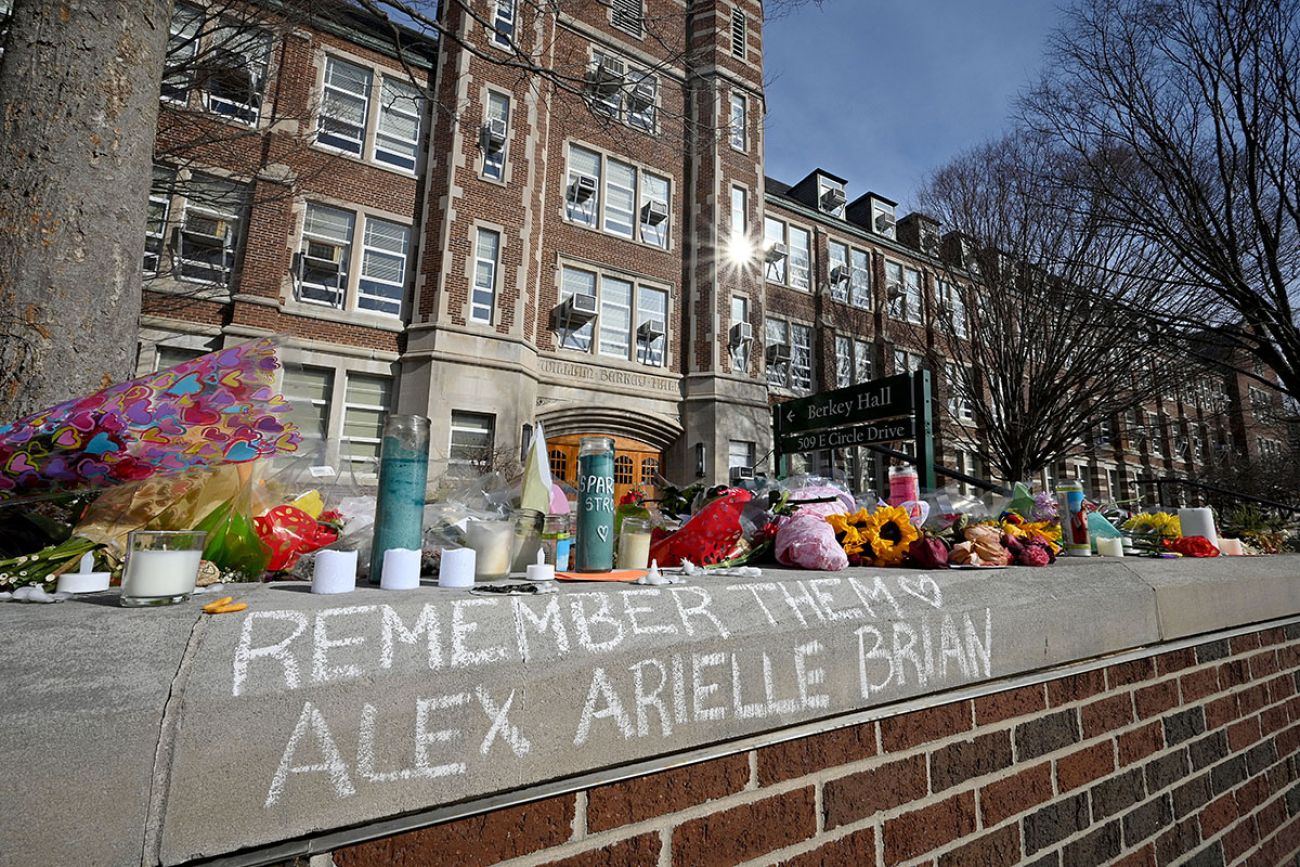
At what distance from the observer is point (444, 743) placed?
0.79 meters

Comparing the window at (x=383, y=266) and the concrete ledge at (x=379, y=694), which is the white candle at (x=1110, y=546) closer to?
the concrete ledge at (x=379, y=694)

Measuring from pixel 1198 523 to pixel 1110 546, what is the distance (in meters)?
0.93

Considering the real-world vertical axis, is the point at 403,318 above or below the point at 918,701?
above

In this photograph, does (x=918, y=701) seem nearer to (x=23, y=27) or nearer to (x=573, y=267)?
(x=23, y=27)

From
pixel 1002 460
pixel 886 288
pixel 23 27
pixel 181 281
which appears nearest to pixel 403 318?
pixel 181 281

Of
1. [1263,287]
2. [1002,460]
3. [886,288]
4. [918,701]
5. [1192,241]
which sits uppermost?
[886,288]

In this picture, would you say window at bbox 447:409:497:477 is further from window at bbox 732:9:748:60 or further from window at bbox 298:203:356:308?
window at bbox 732:9:748:60

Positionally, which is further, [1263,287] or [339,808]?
[1263,287]

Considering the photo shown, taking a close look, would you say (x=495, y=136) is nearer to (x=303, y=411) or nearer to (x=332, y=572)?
(x=303, y=411)

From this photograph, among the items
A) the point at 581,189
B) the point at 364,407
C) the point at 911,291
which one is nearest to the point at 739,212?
the point at 581,189

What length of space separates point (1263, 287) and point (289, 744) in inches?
377

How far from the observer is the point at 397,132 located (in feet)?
42.5

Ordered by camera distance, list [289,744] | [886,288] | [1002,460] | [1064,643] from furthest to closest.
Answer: [886,288] < [1002,460] < [1064,643] < [289,744]

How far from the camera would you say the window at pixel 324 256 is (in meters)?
11.6
